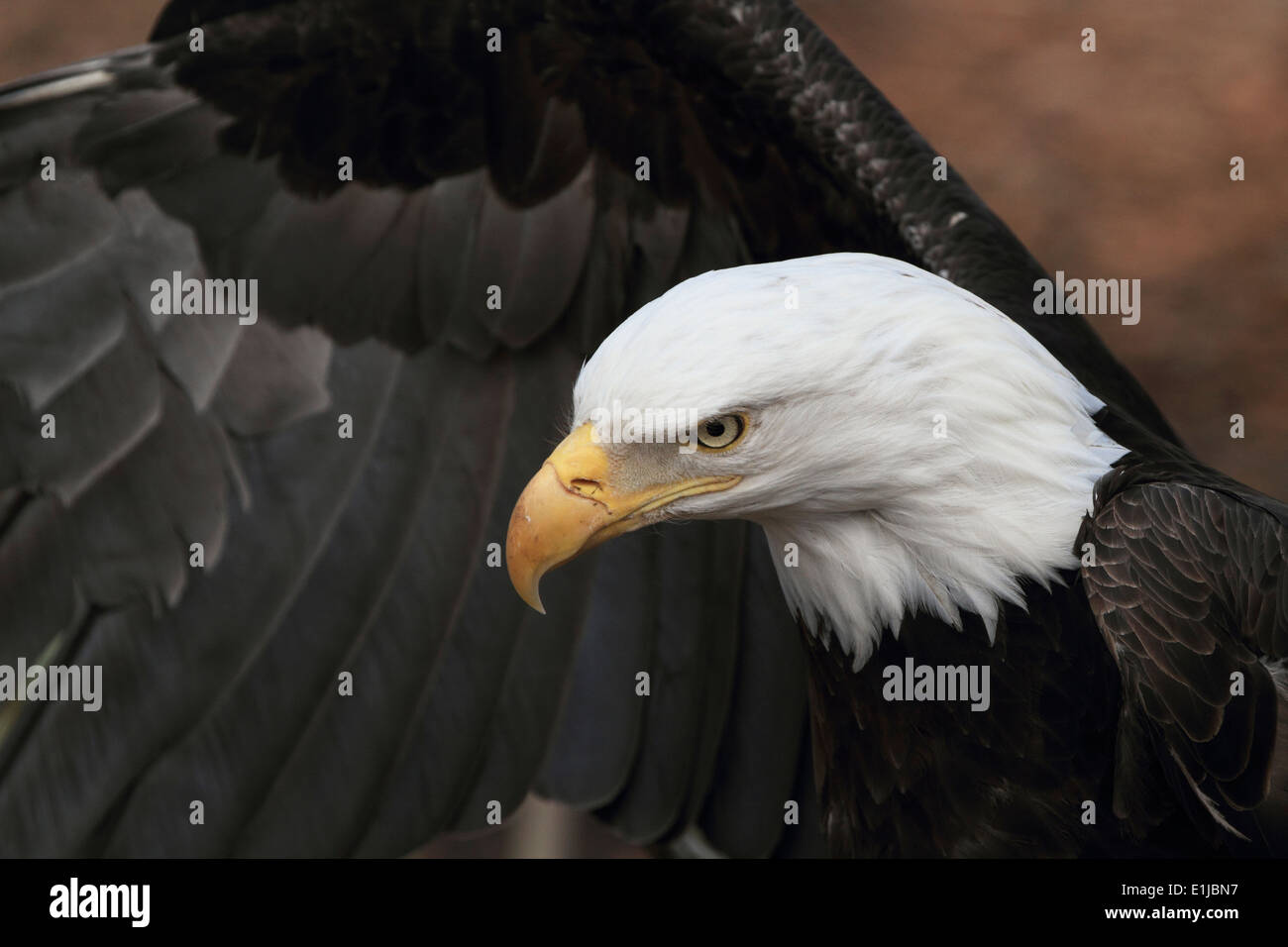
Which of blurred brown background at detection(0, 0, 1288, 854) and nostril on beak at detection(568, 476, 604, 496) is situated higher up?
blurred brown background at detection(0, 0, 1288, 854)

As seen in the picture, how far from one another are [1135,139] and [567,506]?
17.8 ft

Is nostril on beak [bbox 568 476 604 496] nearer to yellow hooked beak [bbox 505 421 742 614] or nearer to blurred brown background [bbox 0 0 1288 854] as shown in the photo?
yellow hooked beak [bbox 505 421 742 614]

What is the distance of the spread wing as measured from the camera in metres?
2.02

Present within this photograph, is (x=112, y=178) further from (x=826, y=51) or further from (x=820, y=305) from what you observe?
(x=820, y=305)

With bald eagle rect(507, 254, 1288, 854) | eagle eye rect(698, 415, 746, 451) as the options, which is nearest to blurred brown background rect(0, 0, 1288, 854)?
bald eagle rect(507, 254, 1288, 854)

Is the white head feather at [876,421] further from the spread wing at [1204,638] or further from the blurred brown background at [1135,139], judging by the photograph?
the blurred brown background at [1135,139]

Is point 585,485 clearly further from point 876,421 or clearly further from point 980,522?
point 980,522

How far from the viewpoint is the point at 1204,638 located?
6.63 feet

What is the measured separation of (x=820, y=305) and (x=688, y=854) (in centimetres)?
177

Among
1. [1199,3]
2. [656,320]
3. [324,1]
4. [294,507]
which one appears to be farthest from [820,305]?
[1199,3]

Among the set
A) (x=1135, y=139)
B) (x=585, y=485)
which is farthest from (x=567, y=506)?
(x=1135, y=139)

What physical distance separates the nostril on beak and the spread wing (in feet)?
2.33

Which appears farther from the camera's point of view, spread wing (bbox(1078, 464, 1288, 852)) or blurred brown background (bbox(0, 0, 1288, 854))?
blurred brown background (bbox(0, 0, 1288, 854))

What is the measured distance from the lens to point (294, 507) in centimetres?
324
